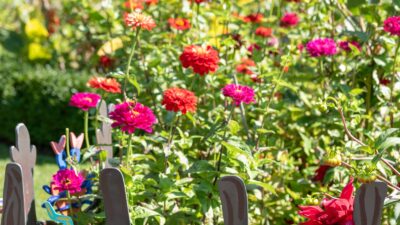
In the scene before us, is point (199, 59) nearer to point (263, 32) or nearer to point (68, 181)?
point (68, 181)

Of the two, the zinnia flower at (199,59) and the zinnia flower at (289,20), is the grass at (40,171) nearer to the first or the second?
the zinnia flower at (289,20)

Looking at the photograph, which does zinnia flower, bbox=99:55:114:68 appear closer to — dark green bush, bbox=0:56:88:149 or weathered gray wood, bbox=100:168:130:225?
weathered gray wood, bbox=100:168:130:225

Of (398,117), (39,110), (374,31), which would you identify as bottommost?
(39,110)

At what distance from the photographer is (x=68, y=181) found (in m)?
2.26

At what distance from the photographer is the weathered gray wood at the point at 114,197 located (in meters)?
1.76

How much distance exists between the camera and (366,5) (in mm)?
2865

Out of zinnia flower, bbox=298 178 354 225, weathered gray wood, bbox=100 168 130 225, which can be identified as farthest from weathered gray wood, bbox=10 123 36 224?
zinnia flower, bbox=298 178 354 225

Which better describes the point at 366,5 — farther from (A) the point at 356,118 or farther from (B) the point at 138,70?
(B) the point at 138,70

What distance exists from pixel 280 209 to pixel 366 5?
0.90 metres

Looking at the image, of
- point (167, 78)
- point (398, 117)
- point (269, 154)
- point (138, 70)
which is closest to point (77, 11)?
point (138, 70)

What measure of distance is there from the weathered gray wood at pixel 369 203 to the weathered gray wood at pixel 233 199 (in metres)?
0.26

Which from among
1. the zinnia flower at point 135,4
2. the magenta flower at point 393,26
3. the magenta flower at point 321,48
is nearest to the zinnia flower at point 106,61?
the zinnia flower at point 135,4

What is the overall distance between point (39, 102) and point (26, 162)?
11.6 ft

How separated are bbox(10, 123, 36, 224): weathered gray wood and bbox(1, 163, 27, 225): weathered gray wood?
12 centimetres
